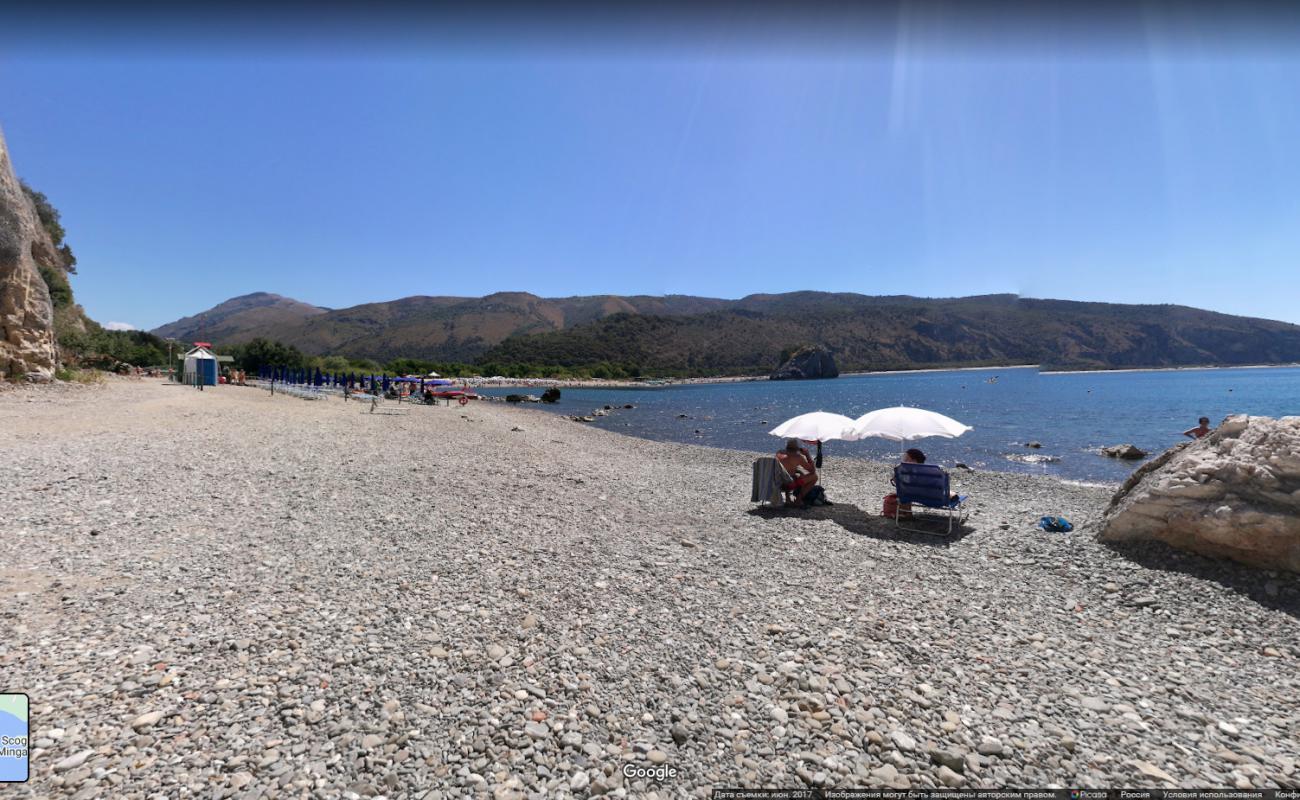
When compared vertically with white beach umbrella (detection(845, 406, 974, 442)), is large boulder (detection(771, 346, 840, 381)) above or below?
above

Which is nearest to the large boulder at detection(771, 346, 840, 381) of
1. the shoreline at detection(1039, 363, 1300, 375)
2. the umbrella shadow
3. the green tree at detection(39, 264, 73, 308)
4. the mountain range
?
the mountain range

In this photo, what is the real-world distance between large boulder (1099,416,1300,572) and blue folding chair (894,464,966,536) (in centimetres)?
180

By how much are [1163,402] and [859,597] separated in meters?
61.1

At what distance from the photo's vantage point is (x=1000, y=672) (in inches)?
151

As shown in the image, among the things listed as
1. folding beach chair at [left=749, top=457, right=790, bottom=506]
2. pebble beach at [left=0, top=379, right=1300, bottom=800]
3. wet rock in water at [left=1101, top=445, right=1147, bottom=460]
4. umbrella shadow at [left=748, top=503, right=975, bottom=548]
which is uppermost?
folding beach chair at [left=749, top=457, right=790, bottom=506]

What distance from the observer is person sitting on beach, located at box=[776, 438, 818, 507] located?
9148 mm

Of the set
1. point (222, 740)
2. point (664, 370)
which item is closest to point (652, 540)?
point (222, 740)

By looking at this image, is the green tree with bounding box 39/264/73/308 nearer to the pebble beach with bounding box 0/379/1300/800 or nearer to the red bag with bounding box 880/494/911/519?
the pebble beach with bounding box 0/379/1300/800

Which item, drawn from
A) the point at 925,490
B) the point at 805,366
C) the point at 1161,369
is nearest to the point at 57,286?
the point at 925,490

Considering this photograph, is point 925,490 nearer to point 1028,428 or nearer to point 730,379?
point 1028,428

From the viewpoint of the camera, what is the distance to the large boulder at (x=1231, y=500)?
531cm

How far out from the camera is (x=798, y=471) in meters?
9.28

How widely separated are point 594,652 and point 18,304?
26991 millimetres

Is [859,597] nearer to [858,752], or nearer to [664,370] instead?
[858,752]
